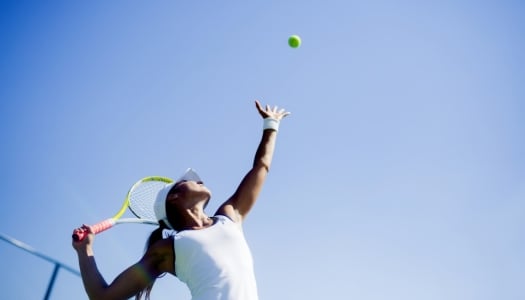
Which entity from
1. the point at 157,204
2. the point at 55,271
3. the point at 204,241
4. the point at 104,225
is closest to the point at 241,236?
the point at 204,241

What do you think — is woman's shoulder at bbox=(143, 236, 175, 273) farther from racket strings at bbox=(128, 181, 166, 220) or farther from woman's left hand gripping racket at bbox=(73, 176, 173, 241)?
racket strings at bbox=(128, 181, 166, 220)

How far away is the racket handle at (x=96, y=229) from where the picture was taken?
2759 mm

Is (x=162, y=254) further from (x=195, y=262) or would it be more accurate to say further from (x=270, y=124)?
(x=270, y=124)

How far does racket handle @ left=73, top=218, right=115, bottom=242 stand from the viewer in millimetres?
2759

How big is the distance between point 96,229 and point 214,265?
1260 mm

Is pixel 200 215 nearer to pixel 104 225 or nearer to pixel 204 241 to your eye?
pixel 204 241

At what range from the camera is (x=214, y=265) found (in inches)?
97.8

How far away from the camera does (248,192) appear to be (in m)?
3.17

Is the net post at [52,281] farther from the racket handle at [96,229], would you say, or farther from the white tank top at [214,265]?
the white tank top at [214,265]

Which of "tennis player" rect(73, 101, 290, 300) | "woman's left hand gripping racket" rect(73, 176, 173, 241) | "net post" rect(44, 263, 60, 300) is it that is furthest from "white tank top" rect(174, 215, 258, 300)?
"net post" rect(44, 263, 60, 300)

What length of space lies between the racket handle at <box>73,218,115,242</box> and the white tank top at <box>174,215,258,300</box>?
26.4 inches

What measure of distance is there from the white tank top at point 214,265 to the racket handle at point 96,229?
67 cm

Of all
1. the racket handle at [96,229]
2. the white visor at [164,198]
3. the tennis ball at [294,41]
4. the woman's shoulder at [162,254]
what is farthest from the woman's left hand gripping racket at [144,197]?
the tennis ball at [294,41]

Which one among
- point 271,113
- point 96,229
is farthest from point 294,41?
point 96,229
